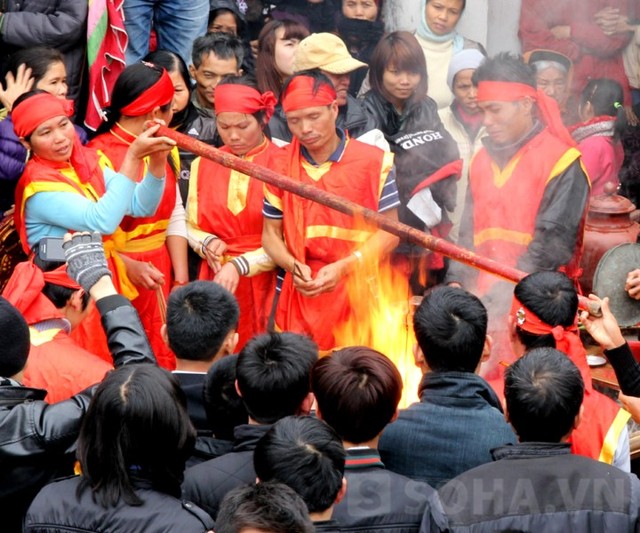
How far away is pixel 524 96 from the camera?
5.45 metres

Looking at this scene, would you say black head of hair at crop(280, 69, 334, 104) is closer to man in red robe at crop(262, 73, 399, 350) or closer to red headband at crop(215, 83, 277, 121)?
man in red robe at crop(262, 73, 399, 350)

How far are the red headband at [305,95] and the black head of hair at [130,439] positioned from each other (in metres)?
2.59

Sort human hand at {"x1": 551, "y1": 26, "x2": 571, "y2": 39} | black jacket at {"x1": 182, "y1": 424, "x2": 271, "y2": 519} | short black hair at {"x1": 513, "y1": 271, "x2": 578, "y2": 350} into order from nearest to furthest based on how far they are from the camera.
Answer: black jacket at {"x1": 182, "y1": 424, "x2": 271, "y2": 519}, short black hair at {"x1": 513, "y1": 271, "x2": 578, "y2": 350}, human hand at {"x1": 551, "y1": 26, "x2": 571, "y2": 39}

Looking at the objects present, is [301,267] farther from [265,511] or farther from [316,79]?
[265,511]

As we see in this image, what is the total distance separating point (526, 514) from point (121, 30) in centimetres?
422

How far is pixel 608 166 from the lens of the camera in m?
6.85

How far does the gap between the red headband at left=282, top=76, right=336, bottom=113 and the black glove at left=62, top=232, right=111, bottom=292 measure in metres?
1.96

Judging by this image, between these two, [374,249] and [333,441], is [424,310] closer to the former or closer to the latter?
[333,441]

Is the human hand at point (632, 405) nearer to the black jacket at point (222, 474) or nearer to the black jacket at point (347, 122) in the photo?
the black jacket at point (222, 474)

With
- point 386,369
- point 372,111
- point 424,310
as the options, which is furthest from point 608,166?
point 386,369

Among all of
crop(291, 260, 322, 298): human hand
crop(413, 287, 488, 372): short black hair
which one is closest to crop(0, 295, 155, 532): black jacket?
crop(413, 287, 488, 372): short black hair

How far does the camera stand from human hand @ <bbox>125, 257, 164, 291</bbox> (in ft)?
17.2

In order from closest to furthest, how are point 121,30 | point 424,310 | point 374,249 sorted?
1. point 424,310
2. point 374,249
3. point 121,30

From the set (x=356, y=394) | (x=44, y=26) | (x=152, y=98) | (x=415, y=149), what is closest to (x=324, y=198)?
(x=152, y=98)
